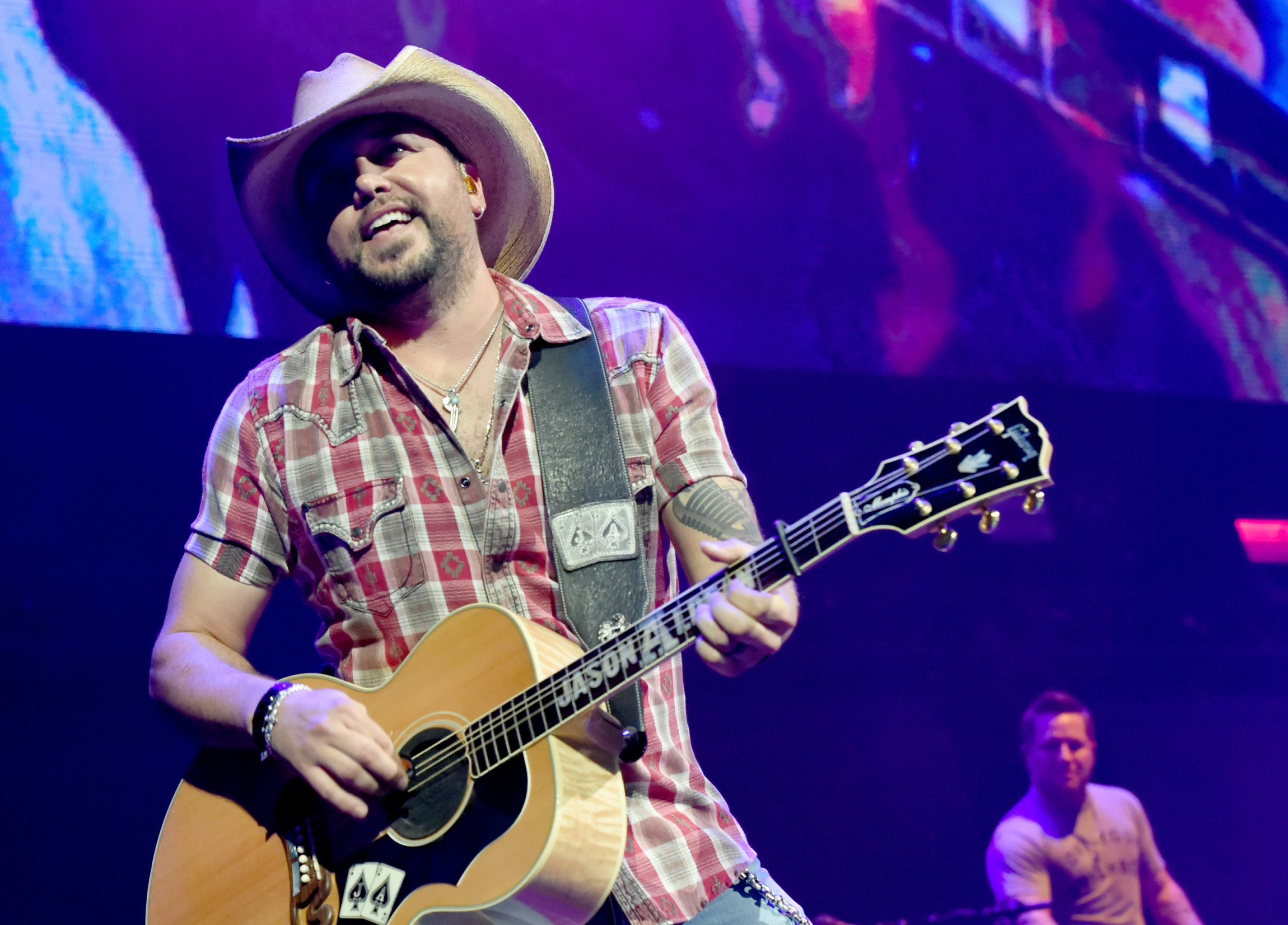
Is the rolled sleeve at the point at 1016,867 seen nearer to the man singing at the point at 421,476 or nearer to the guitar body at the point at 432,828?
the man singing at the point at 421,476

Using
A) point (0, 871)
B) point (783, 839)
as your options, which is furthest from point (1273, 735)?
point (0, 871)

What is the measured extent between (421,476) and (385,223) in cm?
53

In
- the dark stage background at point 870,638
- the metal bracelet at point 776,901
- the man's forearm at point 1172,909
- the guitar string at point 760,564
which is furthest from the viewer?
the man's forearm at point 1172,909

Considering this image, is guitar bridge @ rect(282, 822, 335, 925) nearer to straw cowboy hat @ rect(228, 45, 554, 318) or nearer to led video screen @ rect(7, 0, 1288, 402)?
straw cowboy hat @ rect(228, 45, 554, 318)

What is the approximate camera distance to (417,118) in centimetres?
234

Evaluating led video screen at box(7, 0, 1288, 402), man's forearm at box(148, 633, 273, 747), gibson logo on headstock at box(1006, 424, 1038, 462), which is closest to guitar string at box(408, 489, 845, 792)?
gibson logo on headstock at box(1006, 424, 1038, 462)

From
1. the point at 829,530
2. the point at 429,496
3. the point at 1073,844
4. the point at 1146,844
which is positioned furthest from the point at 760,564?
the point at 1146,844

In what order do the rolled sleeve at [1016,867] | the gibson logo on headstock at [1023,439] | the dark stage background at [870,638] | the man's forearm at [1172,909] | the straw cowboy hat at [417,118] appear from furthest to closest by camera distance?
the man's forearm at [1172,909] → the rolled sleeve at [1016,867] → the dark stage background at [870,638] → the straw cowboy hat at [417,118] → the gibson logo on headstock at [1023,439]

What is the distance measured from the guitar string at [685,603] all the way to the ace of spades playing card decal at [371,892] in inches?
5.3

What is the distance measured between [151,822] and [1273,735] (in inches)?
166

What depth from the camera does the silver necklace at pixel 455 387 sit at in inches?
83.0

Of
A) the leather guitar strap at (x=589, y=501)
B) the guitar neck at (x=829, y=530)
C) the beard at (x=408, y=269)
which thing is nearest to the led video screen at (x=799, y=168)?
the beard at (x=408, y=269)

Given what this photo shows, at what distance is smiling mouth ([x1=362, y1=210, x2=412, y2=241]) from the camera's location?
2.16 meters

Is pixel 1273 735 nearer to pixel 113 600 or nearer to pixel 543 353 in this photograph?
pixel 543 353
